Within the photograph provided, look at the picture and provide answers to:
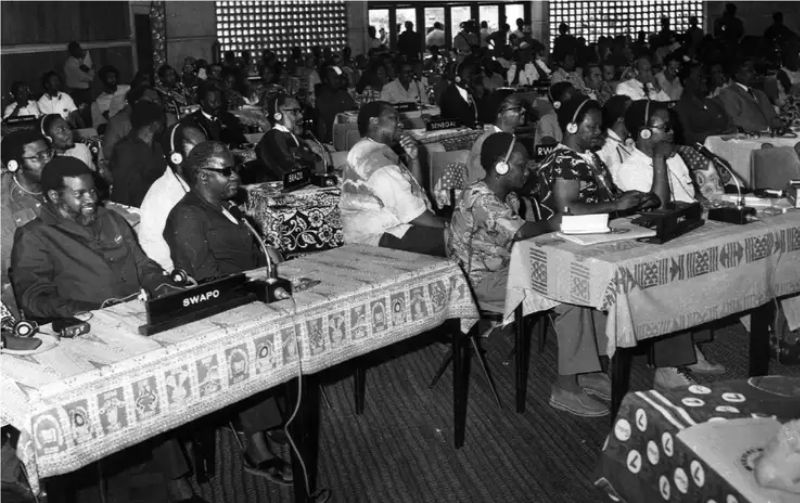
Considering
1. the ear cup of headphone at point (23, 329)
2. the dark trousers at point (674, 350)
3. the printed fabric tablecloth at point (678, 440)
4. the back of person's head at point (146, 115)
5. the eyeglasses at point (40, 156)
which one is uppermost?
the back of person's head at point (146, 115)

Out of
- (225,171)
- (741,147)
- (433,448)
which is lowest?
(433,448)

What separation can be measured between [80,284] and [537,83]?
920 cm

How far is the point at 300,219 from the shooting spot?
5027 mm

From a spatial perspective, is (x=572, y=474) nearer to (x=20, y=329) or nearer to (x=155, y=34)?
(x=20, y=329)

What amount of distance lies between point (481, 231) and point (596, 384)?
87 cm

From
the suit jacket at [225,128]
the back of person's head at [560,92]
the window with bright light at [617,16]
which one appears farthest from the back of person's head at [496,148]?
the window with bright light at [617,16]

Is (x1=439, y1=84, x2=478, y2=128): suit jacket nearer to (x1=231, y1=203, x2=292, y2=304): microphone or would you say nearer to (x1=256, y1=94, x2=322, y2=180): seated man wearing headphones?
(x1=256, y1=94, x2=322, y2=180): seated man wearing headphones

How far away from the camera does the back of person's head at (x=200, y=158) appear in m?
3.38

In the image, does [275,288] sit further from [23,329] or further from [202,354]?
[23,329]

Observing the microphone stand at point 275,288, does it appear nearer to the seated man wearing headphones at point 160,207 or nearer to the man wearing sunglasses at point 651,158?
the seated man wearing headphones at point 160,207

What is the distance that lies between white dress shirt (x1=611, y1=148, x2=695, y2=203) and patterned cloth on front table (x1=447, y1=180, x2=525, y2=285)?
81 centimetres

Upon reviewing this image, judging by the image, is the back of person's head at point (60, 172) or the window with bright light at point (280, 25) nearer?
the back of person's head at point (60, 172)

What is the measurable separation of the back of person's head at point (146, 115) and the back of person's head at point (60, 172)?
231 cm

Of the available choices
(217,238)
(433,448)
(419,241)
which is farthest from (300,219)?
(433,448)
